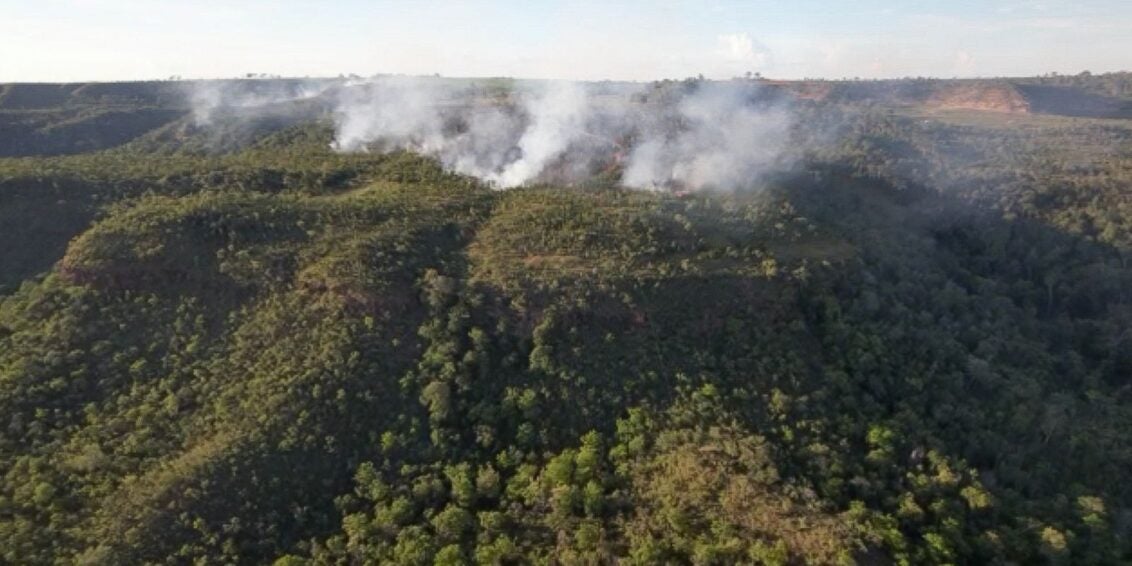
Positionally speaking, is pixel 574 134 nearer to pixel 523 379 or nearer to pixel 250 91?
pixel 523 379

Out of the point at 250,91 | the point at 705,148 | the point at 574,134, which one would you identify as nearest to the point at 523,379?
the point at 574,134

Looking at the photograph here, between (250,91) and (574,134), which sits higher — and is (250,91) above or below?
above

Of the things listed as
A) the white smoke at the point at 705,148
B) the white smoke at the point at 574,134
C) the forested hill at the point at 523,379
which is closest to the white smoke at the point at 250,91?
the white smoke at the point at 574,134

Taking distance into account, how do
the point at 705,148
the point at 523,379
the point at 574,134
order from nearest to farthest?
the point at 523,379, the point at 705,148, the point at 574,134

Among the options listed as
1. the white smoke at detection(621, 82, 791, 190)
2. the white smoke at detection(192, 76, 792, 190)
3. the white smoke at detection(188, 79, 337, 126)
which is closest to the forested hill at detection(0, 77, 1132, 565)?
the white smoke at detection(621, 82, 791, 190)

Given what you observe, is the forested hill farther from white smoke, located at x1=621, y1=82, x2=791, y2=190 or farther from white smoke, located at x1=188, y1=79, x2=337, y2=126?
white smoke, located at x1=188, y1=79, x2=337, y2=126

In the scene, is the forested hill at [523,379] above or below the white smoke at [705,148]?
below

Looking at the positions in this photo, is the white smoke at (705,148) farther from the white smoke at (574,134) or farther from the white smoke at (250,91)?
the white smoke at (250,91)

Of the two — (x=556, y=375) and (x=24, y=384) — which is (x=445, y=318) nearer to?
(x=556, y=375)

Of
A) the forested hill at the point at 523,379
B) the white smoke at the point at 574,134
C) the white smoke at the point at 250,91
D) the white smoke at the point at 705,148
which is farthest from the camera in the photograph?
the white smoke at the point at 250,91
